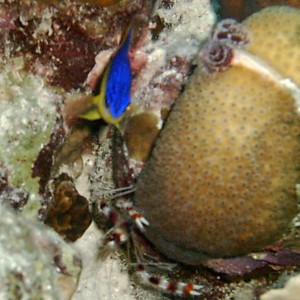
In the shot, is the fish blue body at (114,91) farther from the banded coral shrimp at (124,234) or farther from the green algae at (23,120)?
the banded coral shrimp at (124,234)

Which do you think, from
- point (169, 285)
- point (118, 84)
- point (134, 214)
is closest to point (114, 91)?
point (118, 84)

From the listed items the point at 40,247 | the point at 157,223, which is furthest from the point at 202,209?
the point at 40,247

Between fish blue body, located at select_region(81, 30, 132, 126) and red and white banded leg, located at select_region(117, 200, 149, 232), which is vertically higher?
fish blue body, located at select_region(81, 30, 132, 126)

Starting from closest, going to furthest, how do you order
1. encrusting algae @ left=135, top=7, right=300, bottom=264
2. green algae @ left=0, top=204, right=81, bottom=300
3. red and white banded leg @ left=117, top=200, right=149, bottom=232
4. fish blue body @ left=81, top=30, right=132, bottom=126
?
green algae @ left=0, top=204, right=81, bottom=300, fish blue body @ left=81, top=30, right=132, bottom=126, encrusting algae @ left=135, top=7, right=300, bottom=264, red and white banded leg @ left=117, top=200, right=149, bottom=232

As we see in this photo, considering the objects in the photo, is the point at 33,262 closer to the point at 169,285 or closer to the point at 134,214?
the point at 134,214

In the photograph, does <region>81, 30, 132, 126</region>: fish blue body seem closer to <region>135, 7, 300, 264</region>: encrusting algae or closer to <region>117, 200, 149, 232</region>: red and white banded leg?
<region>135, 7, 300, 264</region>: encrusting algae

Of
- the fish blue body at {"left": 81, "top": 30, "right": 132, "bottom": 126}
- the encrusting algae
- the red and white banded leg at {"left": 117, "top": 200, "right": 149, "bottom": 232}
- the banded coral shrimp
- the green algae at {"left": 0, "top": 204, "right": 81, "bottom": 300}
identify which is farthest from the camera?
the banded coral shrimp

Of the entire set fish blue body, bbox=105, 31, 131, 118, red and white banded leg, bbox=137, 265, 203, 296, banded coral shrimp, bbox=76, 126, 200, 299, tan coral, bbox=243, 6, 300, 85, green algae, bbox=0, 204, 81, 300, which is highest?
tan coral, bbox=243, 6, 300, 85

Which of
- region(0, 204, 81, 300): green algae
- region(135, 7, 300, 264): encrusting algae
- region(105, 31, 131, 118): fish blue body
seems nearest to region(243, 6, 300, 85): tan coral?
region(135, 7, 300, 264): encrusting algae
